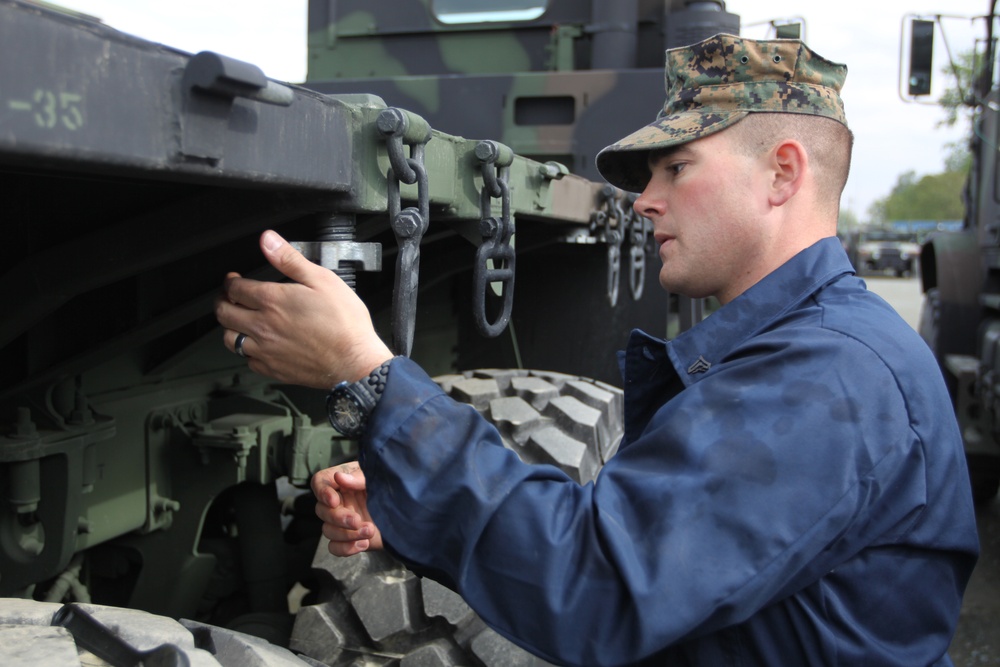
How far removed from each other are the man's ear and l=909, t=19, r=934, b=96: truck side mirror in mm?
4106

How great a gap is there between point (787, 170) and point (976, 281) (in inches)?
206

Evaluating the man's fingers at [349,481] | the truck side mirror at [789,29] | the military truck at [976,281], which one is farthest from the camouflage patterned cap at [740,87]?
the military truck at [976,281]

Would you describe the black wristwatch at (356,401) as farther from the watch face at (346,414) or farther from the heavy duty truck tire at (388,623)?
the heavy duty truck tire at (388,623)

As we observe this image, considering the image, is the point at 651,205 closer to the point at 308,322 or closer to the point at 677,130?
the point at 677,130

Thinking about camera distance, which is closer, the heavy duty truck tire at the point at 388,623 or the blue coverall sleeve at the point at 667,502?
the blue coverall sleeve at the point at 667,502

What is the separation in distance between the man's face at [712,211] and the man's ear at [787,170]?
0.06 ft

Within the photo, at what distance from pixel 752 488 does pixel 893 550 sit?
0.97 ft

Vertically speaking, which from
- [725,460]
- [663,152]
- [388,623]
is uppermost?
[663,152]

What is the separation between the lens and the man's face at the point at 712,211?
1519 millimetres

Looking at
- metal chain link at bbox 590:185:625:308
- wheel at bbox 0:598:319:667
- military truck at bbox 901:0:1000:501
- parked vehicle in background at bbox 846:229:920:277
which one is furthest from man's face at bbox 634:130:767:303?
parked vehicle in background at bbox 846:229:920:277

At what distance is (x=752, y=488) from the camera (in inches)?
46.1

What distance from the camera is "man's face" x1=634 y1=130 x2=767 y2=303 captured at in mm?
1519

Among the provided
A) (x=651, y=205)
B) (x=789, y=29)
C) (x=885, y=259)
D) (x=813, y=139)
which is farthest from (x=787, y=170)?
(x=885, y=259)

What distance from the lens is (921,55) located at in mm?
5211
